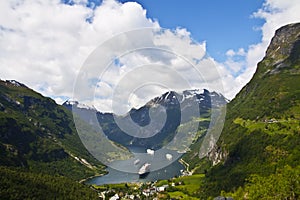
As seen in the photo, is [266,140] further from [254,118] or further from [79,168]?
[79,168]

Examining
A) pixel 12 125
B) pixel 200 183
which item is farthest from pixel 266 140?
pixel 12 125

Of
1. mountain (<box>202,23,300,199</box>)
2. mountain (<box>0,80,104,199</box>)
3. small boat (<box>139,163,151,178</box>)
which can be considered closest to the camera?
small boat (<box>139,163,151,178</box>)

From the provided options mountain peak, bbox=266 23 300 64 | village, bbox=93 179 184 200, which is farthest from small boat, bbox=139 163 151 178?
mountain peak, bbox=266 23 300 64

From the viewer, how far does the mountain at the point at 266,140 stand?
63.0 m

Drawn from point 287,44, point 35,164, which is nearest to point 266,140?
point 287,44

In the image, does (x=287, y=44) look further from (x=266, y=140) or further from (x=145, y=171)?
(x=145, y=171)

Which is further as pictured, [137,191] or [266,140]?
[137,191]

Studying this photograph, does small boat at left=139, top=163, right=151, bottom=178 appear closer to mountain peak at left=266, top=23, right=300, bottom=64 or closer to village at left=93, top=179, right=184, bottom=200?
village at left=93, top=179, right=184, bottom=200

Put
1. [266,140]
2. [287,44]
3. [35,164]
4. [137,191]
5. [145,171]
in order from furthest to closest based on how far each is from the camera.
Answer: [287,44]
[35,164]
[137,191]
[266,140]
[145,171]

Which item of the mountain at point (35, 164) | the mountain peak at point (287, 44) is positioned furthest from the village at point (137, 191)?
the mountain peak at point (287, 44)

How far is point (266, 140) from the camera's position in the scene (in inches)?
4291

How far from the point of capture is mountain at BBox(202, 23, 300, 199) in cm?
6300

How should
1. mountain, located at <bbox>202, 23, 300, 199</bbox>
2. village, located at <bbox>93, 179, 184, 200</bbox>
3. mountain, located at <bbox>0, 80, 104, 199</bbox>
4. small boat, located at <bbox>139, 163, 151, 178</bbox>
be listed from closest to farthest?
small boat, located at <bbox>139, 163, 151, 178</bbox>, mountain, located at <bbox>202, 23, 300, 199</bbox>, mountain, located at <bbox>0, 80, 104, 199</bbox>, village, located at <bbox>93, 179, 184, 200</bbox>

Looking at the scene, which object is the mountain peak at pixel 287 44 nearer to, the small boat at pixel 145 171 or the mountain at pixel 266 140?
the mountain at pixel 266 140
